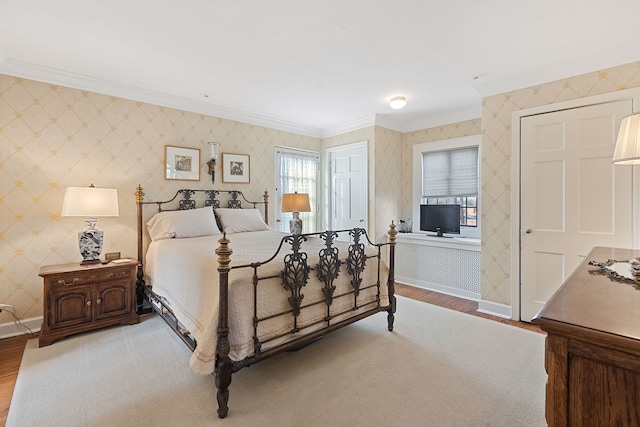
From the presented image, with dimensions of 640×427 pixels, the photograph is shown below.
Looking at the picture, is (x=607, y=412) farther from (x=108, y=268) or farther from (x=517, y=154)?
(x=108, y=268)

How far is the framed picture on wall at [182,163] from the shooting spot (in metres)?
3.86

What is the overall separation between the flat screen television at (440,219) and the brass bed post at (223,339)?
364 centimetres

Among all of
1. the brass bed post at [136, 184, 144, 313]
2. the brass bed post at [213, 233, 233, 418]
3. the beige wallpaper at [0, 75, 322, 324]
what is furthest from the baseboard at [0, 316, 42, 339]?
the brass bed post at [213, 233, 233, 418]

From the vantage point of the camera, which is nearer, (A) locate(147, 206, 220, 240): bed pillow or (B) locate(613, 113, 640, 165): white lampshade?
(B) locate(613, 113, 640, 165): white lampshade

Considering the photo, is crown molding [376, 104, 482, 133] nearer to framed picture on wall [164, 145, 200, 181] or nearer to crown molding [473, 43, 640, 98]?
crown molding [473, 43, 640, 98]

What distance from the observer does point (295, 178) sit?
5266 mm

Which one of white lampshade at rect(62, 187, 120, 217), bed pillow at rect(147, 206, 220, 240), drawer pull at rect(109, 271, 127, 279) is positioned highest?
white lampshade at rect(62, 187, 120, 217)

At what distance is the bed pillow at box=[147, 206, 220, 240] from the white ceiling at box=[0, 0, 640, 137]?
1.46 m

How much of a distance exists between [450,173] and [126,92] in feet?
15.0

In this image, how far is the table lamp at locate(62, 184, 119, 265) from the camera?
2886 mm

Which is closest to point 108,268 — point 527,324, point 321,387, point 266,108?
point 321,387

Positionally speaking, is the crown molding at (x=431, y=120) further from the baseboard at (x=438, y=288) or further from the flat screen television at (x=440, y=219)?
the baseboard at (x=438, y=288)

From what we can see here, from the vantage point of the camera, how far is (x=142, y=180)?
3.68 meters

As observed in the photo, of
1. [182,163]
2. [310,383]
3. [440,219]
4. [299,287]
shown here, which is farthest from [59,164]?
[440,219]
